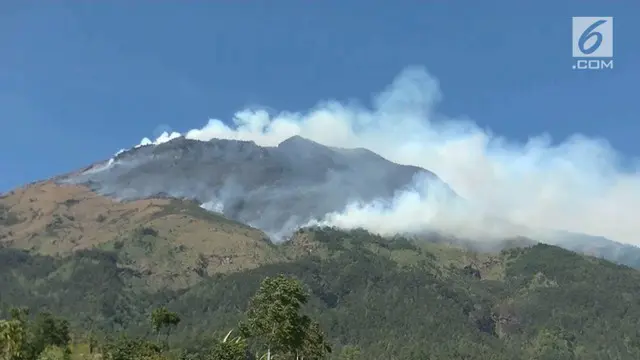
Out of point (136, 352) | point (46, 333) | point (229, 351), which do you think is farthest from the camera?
point (46, 333)

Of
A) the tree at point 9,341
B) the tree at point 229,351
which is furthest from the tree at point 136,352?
the tree at point 229,351

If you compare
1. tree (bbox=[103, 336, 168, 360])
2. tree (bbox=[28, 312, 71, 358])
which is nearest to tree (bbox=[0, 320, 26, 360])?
tree (bbox=[103, 336, 168, 360])

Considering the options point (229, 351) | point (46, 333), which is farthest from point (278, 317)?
point (46, 333)

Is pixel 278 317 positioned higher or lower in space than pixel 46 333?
higher

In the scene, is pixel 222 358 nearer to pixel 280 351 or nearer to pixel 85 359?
pixel 280 351

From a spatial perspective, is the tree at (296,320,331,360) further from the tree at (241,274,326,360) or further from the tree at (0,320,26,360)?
the tree at (0,320,26,360)

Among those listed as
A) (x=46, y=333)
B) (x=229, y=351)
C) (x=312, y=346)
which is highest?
(x=312, y=346)

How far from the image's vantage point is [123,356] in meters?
132

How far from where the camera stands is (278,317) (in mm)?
93125

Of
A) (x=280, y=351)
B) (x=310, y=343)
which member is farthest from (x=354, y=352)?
(x=280, y=351)

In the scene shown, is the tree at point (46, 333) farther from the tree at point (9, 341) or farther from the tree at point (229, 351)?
the tree at point (229, 351)

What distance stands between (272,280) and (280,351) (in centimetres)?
940

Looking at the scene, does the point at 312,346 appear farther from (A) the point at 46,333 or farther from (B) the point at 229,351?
(A) the point at 46,333

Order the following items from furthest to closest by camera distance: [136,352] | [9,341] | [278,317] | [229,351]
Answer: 1. [136,352]
2. [9,341]
3. [229,351]
4. [278,317]
